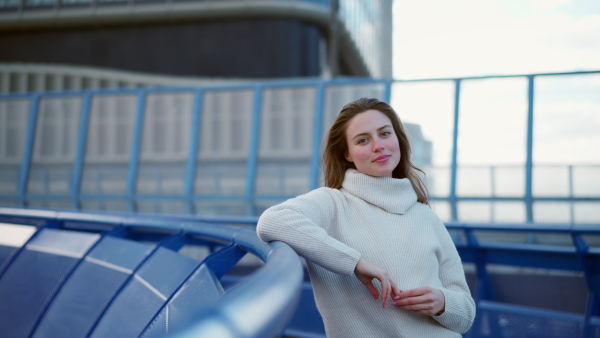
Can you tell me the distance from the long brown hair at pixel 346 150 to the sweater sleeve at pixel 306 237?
0.36 metres

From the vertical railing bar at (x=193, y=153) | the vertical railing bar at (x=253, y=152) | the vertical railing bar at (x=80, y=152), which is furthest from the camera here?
the vertical railing bar at (x=80, y=152)

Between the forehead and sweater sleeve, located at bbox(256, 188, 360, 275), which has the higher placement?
the forehead

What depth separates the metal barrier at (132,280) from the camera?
0.89m

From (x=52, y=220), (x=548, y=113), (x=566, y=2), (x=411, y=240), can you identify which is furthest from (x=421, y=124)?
(x=411, y=240)

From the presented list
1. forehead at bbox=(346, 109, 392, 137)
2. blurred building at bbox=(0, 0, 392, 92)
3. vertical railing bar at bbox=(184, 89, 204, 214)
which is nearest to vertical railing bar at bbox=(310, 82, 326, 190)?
vertical railing bar at bbox=(184, 89, 204, 214)

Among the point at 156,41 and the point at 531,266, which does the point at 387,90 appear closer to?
the point at 531,266

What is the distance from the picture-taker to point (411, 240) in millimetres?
1929

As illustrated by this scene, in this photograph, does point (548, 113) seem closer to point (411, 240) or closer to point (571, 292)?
point (571, 292)

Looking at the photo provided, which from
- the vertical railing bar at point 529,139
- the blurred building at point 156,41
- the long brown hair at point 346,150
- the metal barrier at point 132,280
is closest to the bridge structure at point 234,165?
the vertical railing bar at point 529,139

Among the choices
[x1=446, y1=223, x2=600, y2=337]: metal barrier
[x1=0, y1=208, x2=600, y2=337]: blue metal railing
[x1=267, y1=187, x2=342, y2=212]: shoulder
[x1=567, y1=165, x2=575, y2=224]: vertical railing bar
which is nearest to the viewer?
[x1=267, y1=187, x2=342, y2=212]: shoulder

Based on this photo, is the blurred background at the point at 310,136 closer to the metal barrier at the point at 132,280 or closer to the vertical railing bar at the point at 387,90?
the vertical railing bar at the point at 387,90

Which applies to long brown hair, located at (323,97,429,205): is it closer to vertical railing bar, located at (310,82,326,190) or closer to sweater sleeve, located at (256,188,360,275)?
sweater sleeve, located at (256,188,360,275)

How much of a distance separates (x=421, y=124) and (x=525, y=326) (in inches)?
201

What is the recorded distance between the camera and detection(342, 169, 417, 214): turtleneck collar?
1978 millimetres
